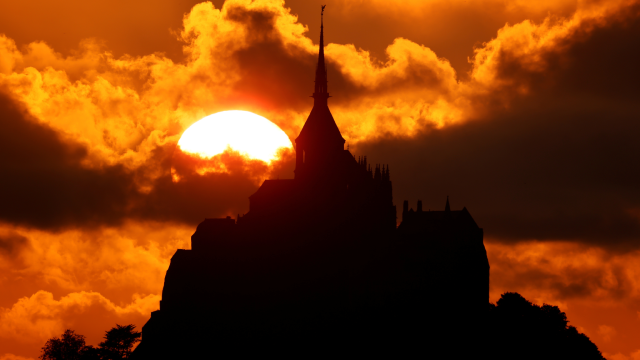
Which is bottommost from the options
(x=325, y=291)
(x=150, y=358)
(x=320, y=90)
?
(x=150, y=358)

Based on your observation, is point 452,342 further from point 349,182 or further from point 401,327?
point 349,182

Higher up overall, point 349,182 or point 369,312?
point 349,182

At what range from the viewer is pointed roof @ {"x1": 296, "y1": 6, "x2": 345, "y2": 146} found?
118m

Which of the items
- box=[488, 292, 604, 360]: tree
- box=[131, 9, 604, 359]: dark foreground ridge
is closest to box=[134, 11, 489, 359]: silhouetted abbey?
box=[131, 9, 604, 359]: dark foreground ridge

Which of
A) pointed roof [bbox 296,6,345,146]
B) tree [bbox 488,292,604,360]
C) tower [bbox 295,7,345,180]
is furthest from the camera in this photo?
pointed roof [bbox 296,6,345,146]

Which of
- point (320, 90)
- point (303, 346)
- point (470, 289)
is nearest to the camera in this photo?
point (303, 346)

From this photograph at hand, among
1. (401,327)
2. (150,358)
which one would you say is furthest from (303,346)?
(150,358)

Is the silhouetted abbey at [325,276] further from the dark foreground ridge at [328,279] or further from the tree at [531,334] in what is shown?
the tree at [531,334]

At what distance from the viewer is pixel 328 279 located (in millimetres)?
104750

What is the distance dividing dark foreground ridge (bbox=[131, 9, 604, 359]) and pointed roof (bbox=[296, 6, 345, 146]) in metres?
4.48

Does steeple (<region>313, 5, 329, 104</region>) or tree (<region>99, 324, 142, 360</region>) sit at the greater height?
steeple (<region>313, 5, 329, 104</region>)

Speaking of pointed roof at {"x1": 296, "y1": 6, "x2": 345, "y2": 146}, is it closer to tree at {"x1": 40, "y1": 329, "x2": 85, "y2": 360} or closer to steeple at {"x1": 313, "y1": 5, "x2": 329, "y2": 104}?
steeple at {"x1": 313, "y1": 5, "x2": 329, "y2": 104}

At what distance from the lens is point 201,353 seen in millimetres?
103375

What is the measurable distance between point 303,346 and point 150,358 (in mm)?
18924
